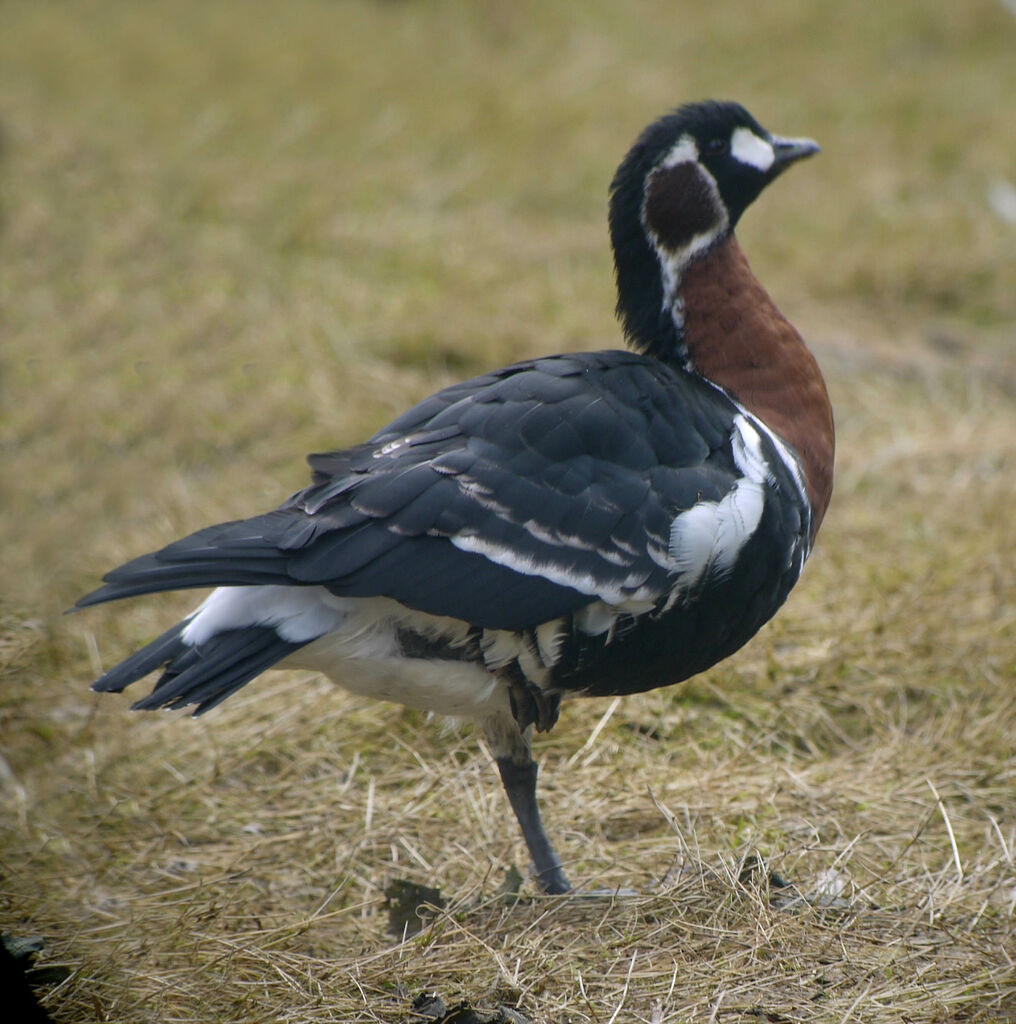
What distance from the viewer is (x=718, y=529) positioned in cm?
283

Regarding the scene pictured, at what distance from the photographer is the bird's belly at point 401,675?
2805mm

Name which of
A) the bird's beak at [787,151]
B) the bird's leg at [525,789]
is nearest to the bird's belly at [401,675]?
the bird's leg at [525,789]

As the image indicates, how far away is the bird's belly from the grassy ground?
0.49 m

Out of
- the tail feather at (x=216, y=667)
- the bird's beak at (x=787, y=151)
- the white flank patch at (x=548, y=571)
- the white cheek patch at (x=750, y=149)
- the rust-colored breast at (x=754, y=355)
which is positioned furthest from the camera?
the bird's beak at (x=787, y=151)

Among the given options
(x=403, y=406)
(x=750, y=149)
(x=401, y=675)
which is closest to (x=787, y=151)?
(x=750, y=149)

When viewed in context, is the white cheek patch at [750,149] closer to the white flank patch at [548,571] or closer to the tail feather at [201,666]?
the white flank patch at [548,571]

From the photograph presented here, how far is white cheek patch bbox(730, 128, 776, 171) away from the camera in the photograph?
11.3 feet

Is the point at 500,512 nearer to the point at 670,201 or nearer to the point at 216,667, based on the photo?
the point at 216,667

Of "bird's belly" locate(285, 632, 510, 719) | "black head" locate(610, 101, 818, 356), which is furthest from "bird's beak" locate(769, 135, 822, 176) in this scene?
"bird's belly" locate(285, 632, 510, 719)

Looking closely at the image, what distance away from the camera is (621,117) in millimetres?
9273

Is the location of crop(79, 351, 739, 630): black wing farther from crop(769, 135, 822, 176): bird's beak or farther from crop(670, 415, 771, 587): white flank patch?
crop(769, 135, 822, 176): bird's beak

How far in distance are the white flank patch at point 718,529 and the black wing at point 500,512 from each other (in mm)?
28

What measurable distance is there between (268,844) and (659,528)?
1.41 metres

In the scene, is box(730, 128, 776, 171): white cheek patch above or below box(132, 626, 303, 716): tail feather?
above
